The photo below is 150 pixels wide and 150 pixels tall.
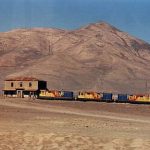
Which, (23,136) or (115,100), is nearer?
(23,136)

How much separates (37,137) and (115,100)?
89593mm

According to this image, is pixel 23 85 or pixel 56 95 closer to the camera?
pixel 56 95

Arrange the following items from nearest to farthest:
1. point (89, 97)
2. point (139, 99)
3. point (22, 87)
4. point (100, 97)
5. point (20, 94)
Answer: point (139, 99), point (100, 97), point (89, 97), point (20, 94), point (22, 87)

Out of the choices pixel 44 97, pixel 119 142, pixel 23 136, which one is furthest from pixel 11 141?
pixel 44 97

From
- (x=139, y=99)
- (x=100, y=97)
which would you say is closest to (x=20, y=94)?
(x=100, y=97)

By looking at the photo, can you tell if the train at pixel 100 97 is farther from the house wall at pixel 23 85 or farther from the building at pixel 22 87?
the house wall at pixel 23 85

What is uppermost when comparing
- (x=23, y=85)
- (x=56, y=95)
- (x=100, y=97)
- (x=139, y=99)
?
(x=23, y=85)

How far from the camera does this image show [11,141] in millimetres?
24297

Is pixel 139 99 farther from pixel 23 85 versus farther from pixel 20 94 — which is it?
pixel 23 85

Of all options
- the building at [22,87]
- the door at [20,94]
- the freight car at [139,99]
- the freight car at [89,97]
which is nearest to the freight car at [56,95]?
the freight car at [89,97]

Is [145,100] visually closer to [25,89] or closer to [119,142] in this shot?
[25,89]

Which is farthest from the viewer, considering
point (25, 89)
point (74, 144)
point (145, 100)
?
point (25, 89)

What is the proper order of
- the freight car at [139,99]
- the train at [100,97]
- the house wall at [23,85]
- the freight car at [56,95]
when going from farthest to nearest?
the house wall at [23,85] → the freight car at [56,95] → the train at [100,97] → the freight car at [139,99]

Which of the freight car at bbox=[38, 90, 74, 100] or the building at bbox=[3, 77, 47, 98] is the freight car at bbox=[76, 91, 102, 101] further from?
the building at bbox=[3, 77, 47, 98]
